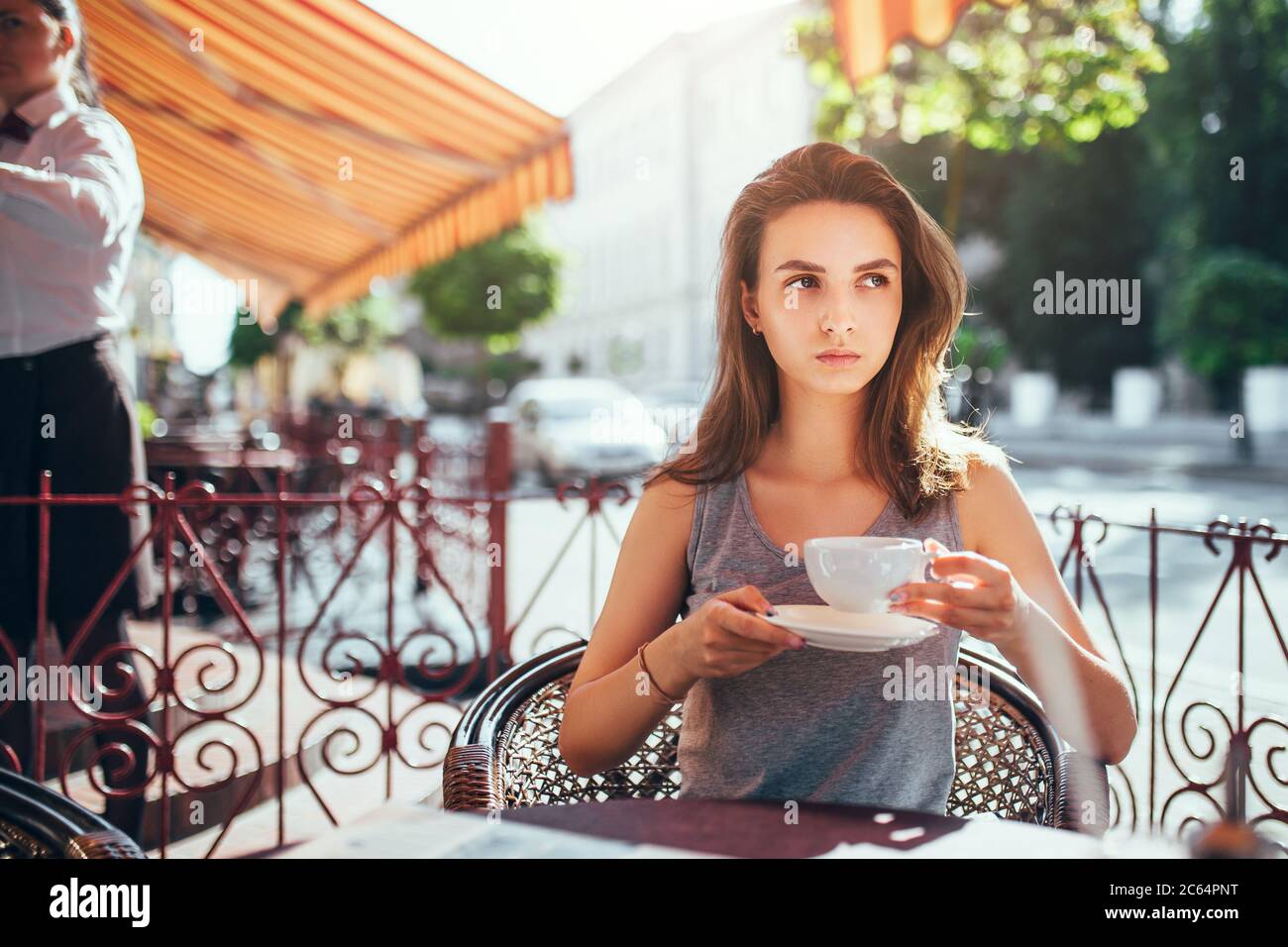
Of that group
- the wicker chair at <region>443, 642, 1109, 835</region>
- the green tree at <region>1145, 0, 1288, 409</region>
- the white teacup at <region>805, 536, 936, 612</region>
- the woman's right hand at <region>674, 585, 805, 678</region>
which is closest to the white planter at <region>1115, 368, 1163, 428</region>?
the green tree at <region>1145, 0, 1288, 409</region>

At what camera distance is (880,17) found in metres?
3.08

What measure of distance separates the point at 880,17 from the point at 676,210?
41161mm

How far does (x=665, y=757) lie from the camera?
6.97ft

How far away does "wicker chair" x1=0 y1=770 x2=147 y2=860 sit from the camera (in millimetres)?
1286

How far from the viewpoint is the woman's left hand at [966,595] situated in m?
1.44

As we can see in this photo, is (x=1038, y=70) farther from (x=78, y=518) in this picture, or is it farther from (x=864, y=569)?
(x=864, y=569)

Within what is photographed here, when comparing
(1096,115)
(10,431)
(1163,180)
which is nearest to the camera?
(10,431)

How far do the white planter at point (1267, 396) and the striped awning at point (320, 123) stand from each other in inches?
765

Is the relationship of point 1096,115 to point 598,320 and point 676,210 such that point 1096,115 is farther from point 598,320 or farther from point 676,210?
point 598,320

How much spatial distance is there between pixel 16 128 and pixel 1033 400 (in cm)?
2958

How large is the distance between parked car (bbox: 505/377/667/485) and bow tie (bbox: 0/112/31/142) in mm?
13643
